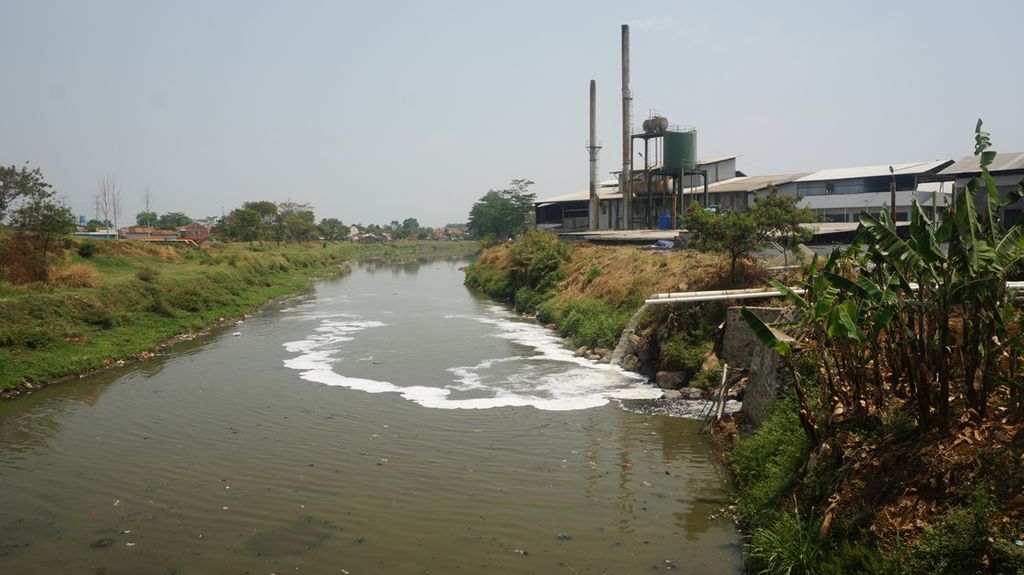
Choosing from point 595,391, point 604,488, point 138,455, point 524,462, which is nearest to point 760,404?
point 604,488

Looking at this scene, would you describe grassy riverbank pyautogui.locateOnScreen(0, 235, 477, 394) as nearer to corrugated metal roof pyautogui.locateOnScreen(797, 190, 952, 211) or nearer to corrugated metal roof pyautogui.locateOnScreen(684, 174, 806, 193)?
corrugated metal roof pyautogui.locateOnScreen(684, 174, 806, 193)

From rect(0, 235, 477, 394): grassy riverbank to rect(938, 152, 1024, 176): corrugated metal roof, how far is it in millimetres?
28520

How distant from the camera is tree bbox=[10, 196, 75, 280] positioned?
2916 cm

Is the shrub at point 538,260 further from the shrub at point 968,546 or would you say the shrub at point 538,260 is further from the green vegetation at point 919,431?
the shrub at point 968,546

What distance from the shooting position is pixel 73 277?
2695 centimetres

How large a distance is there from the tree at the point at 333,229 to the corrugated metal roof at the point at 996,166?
321 feet

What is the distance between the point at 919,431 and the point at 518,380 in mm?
11759

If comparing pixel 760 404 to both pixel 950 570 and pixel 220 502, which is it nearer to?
pixel 950 570

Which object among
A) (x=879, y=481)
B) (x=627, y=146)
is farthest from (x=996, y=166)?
(x=627, y=146)

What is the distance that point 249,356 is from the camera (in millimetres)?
22516

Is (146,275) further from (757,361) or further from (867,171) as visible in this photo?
(867,171)

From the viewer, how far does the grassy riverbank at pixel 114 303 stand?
63.8ft

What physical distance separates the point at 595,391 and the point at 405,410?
15.5ft

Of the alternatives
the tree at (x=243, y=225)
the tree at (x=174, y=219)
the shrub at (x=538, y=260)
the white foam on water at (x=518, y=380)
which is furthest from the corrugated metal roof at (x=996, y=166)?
the tree at (x=174, y=219)
